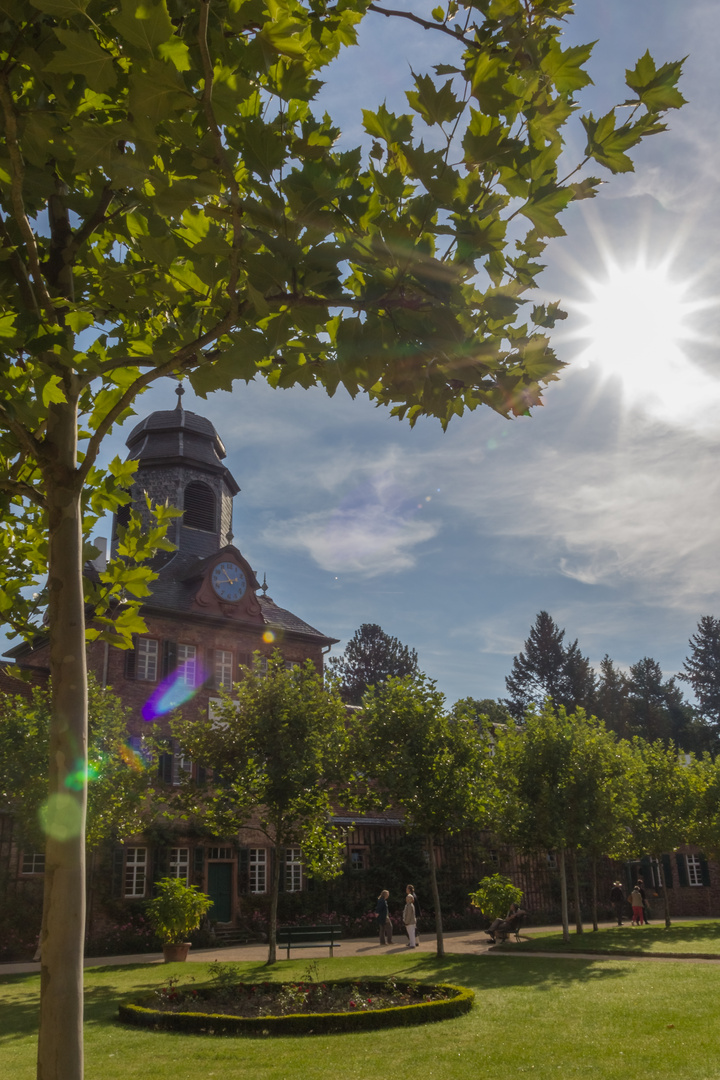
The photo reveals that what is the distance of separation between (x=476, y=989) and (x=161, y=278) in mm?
14657

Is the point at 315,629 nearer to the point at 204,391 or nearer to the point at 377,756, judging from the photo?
the point at 377,756

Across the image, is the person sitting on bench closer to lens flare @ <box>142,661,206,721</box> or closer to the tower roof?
lens flare @ <box>142,661,206,721</box>

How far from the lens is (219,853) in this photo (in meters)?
29.3

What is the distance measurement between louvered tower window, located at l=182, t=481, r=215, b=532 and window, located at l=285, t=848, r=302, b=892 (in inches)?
577

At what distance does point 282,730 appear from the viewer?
2066cm

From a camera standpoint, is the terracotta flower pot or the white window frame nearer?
the terracotta flower pot

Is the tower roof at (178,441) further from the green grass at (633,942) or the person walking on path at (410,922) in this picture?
the green grass at (633,942)

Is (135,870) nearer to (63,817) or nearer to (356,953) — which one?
(356,953)

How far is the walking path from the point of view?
19250 mm

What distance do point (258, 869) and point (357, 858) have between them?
4218 mm

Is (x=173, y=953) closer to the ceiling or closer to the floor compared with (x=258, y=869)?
closer to the floor

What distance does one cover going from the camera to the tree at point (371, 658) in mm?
68000

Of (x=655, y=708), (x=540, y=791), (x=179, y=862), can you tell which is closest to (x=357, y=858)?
(x=179, y=862)

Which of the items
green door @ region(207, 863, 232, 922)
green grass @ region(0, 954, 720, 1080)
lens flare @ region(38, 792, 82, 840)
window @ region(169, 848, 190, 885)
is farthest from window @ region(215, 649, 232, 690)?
lens flare @ region(38, 792, 82, 840)
